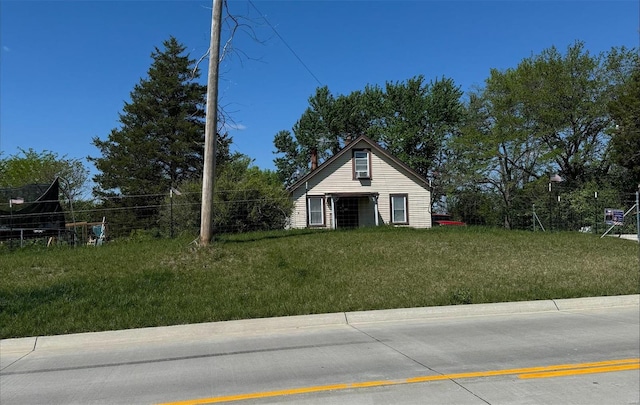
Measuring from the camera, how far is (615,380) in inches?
187

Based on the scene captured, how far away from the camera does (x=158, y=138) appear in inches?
1623

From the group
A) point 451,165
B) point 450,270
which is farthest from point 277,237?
point 451,165

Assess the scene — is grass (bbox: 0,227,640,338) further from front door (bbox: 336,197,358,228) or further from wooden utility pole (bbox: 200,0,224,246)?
front door (bbox: 336,197,358,228)

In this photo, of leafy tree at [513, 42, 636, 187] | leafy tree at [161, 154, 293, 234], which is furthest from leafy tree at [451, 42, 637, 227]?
leafy tree at [161, 154, 293, 234]

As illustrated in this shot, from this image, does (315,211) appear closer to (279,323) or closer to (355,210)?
(355,210)

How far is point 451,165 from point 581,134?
1057 cm

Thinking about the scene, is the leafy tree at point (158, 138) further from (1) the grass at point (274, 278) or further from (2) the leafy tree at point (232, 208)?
(1) the grass at point (274, 278)

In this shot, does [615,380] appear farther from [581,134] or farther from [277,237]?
[581,134]

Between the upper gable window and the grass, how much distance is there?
14.4 m

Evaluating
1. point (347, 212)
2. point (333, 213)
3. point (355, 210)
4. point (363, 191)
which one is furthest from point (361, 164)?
point (333, 213)

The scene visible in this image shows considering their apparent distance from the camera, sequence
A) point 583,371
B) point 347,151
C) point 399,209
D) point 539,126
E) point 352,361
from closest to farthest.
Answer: point 583,371
point 352,361
point 347,151
point 399,209
point 539,126

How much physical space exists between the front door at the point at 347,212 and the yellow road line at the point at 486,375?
24.6 m

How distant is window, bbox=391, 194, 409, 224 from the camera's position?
97.9ft

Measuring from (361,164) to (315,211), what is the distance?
13.9 ft
